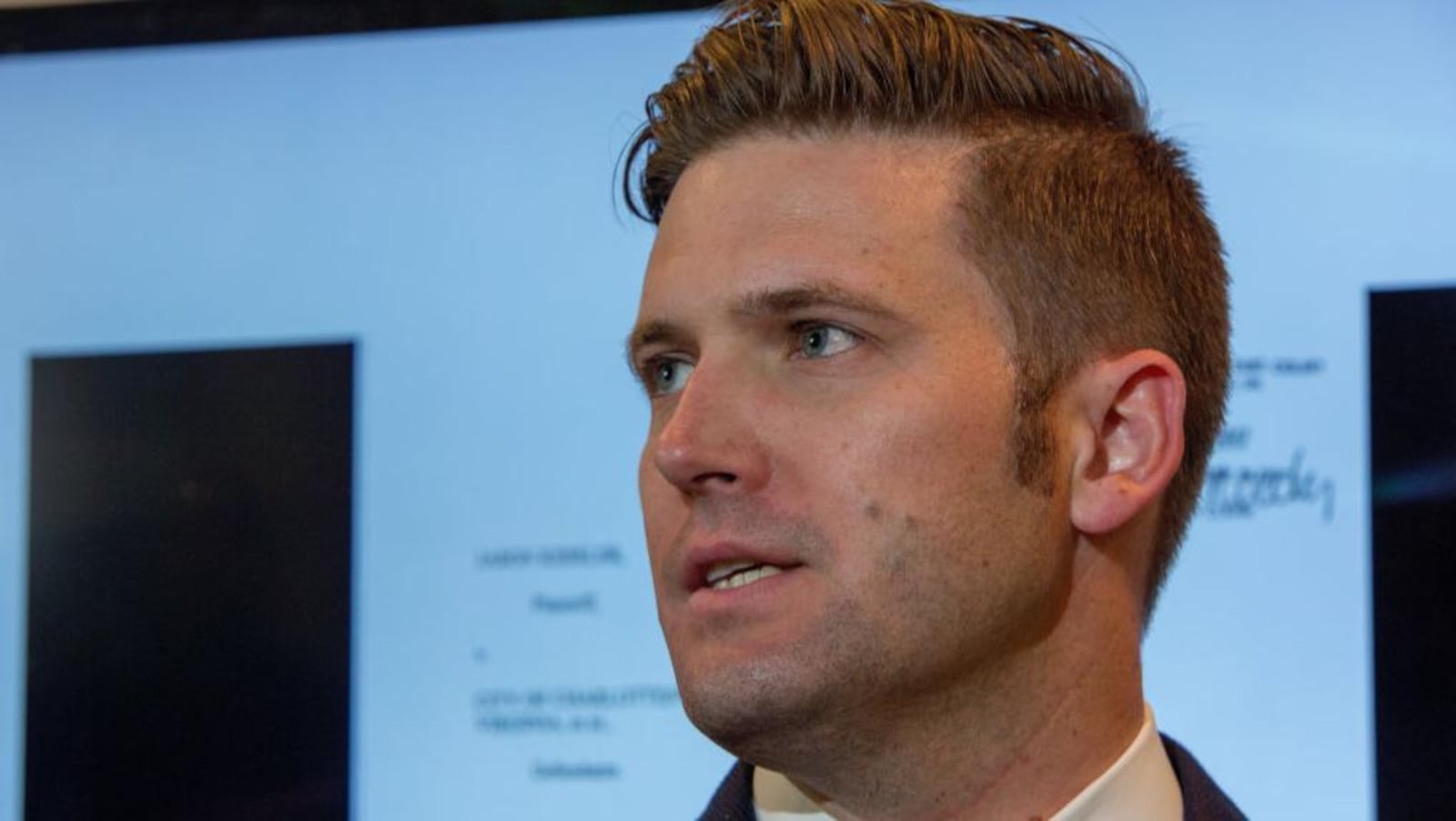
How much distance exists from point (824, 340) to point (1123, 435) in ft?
0.70

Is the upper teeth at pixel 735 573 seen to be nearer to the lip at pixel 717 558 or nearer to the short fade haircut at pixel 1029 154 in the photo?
the lip at pixel 717 558

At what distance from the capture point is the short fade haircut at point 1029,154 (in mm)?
1249

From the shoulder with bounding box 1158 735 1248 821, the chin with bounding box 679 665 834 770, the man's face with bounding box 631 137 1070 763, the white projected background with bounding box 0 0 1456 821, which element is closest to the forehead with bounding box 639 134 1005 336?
the man's face with bounding box 631 137 1070 763

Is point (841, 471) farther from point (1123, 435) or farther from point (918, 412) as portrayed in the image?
point (1123, 435)

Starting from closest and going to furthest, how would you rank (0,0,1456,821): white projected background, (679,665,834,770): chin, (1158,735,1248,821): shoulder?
(679,665,834,770): chin < (1158,735,1248,821): shoulder < (0,0,1456,821): white projected background

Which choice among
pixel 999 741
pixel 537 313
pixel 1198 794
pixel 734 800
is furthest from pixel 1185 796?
pixel 537 313

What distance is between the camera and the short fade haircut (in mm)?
1249

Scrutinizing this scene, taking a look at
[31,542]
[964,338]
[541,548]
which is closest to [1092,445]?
[964,338]

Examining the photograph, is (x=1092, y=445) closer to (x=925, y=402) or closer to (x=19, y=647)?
(x=925, y=402)

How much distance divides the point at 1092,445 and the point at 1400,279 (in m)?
0.51

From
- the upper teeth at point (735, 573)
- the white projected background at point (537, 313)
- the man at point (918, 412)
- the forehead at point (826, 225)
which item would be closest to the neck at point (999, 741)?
the man at point (918, 412)

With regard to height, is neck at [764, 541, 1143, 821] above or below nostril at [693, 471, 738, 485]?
below

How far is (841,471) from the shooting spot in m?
1.16

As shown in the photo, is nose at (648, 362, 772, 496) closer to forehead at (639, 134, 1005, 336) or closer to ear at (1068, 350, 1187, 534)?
forehead at (639, 134, 1005, 336)
